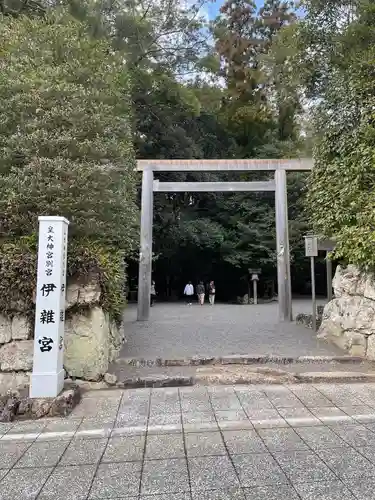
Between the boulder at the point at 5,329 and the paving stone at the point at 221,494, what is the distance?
310 centimetres

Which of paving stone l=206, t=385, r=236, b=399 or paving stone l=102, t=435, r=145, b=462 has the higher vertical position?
paving stone l=206, t=385, r=236, b=399

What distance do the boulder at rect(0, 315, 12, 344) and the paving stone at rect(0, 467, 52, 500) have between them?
6.75ft

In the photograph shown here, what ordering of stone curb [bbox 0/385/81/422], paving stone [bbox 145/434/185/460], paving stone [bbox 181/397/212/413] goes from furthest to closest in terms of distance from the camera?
paving stone [bbox 181/397/212/413] → stone curb [bbox 0/385/81/422] → paving stone [bbox 145/434/185/460]

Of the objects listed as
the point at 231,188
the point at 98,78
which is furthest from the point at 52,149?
the point at 231,188

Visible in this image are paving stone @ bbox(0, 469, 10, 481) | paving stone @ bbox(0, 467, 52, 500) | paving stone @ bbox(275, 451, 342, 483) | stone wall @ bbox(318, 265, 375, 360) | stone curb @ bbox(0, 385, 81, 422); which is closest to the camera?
paving stone @ bbox(0, 467, 52, 500)

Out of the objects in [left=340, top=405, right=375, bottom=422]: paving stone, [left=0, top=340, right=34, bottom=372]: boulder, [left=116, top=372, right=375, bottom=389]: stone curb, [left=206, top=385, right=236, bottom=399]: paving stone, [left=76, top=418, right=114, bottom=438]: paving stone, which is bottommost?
Result: [left=76, top=418, right=114, bottom=438]: paving stone

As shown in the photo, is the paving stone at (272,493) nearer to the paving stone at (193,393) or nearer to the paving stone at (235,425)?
the paving stone at (235,425)

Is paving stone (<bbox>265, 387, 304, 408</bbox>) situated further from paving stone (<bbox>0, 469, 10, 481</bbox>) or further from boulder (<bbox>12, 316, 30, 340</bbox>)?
boulder (<bbox>12, 316, 30, 340</bbox>)

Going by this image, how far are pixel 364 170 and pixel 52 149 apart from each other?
4.77 m

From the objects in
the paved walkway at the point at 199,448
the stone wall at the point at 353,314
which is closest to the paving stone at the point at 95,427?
the paved walkway at the point at 199,448

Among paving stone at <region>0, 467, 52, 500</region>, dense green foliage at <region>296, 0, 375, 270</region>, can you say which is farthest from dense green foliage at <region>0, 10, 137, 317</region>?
dense green foliage at <region>296, 0, 375, 270</region>

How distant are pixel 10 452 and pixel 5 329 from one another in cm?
182

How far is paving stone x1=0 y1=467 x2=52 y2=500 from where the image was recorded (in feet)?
7.76

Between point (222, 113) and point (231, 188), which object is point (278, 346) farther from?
point (222, 113)
